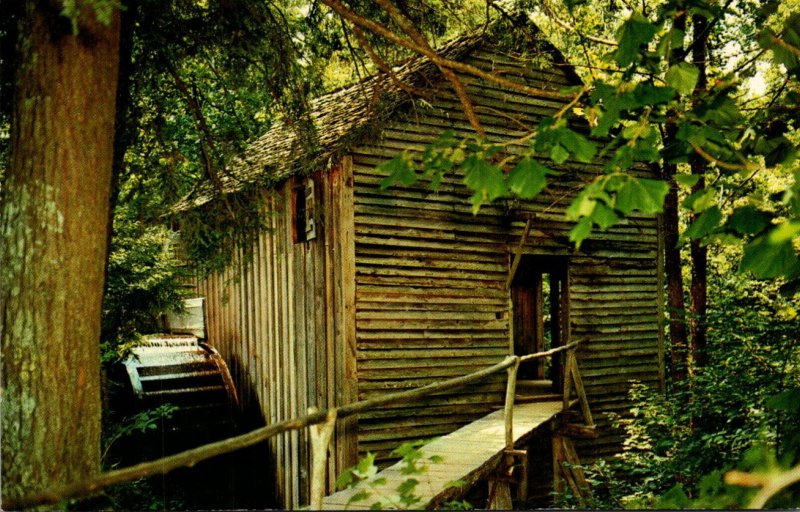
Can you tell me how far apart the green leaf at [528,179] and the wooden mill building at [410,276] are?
13.5ft

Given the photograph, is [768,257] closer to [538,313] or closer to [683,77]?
[683,77]

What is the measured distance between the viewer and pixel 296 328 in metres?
8.84

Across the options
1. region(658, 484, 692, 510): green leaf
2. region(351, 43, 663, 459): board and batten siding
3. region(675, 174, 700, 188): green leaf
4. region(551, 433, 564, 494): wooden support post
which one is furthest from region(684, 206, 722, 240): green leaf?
region(551, 433, 564, 494): wooden support post

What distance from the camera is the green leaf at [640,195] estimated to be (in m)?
2.38

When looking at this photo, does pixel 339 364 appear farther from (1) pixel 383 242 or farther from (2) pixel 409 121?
(2) pixel 409 121

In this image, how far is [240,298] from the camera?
35.7 ft

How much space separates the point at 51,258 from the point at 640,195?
112 inches

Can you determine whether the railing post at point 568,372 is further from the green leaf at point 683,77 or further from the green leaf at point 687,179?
the green leaf at point 683,77

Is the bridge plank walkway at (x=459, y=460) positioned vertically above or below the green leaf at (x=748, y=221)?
below

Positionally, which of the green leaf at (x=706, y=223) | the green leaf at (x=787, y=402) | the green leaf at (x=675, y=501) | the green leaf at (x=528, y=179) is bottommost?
the green leaf at (x=675, y=501)

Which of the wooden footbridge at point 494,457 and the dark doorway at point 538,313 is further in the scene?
the dark doorway at point 538,313

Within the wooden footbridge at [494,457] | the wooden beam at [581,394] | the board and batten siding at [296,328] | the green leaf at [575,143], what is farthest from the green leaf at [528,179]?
the wooden beam at [581,394]

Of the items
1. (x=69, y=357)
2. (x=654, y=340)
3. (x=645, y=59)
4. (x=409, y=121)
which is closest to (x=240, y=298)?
(x=409, y=121)

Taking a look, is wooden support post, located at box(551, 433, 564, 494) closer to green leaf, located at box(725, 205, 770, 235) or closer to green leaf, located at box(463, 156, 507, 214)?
green leaf, located at box(725, 205, 770, 235)
